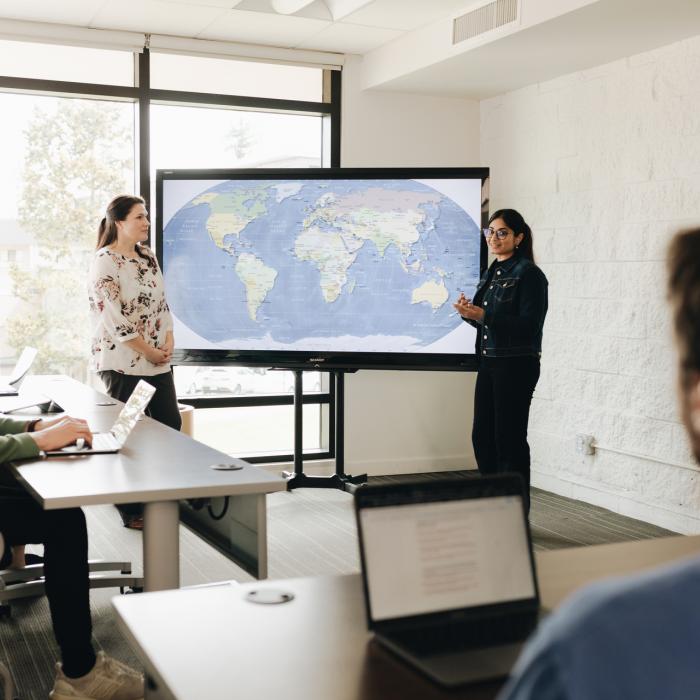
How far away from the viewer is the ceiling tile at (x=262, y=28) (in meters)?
4.72

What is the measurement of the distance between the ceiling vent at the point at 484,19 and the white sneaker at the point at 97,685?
322 centimetres

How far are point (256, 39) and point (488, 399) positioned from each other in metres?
2.43

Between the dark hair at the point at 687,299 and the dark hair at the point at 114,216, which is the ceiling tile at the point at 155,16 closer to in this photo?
the dark hair at the point at 114,216

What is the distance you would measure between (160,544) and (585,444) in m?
3.29

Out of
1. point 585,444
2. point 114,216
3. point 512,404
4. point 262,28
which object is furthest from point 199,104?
point 585,444

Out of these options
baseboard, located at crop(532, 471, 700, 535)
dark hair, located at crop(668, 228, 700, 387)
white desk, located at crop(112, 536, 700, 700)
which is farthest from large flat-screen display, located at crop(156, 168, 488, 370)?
dark hair, located at crop(668, 228, 700, 387)

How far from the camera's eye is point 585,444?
16.1 feet

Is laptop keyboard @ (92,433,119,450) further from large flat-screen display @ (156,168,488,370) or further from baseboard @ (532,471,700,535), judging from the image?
baseboard @ (532,471,700,535)

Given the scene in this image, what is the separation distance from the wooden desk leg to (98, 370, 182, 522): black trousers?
2.05 m

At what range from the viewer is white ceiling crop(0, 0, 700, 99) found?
157 inches

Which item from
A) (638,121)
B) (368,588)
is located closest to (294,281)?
(638,121)

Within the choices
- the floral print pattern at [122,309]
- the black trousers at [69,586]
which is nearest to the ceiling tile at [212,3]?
the floral print pattern at [122,309]

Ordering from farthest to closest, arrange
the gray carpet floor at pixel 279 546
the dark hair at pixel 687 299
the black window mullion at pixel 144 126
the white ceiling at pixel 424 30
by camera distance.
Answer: the black window mullion at pixel 144 126, the white ceiling at pixel 424 30, the gray carpet floor at pixel 279 546, the dark hair at pixel 687 299

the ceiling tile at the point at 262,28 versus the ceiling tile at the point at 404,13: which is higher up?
the ceiling tile at the point at 404,13
